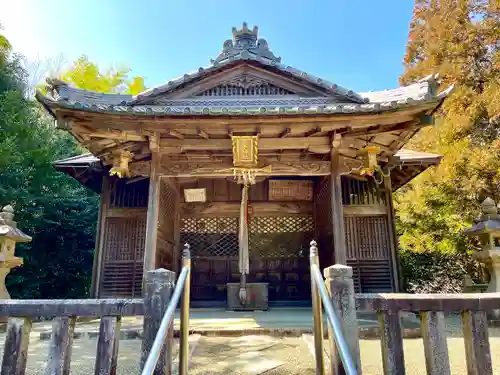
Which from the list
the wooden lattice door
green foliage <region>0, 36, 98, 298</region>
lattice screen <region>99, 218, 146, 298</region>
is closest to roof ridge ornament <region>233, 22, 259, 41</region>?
the wooden lattice door

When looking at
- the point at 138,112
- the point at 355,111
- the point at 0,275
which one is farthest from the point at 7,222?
the point at 355,111

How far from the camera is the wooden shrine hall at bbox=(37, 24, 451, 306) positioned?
6176mm

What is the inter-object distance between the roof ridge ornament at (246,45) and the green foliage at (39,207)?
24.8ft

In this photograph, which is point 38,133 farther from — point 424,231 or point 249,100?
point 424,231

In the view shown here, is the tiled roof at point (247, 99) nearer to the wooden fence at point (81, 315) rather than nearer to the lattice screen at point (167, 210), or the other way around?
the lattice screen at point (167, 210)

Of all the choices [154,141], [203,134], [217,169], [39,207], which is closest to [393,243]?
[217,169]

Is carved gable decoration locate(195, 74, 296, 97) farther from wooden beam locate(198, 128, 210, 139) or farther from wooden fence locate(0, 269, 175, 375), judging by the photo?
wooden fence locate(0, 269, 175, 375)

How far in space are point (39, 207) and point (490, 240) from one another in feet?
43.0

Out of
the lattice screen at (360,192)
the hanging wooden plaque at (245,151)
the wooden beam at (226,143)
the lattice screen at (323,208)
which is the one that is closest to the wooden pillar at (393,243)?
the lattice screen at (360,192)

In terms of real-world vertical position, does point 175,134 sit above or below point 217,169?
above

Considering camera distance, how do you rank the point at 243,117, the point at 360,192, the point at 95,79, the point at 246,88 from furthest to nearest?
the point at 95,79
the point at 360,192
the point at 246,88
the point at 243,117

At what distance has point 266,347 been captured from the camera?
4.36m

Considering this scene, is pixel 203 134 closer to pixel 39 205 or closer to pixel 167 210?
pixel 167 210

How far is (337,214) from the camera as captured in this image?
6.56 meters
